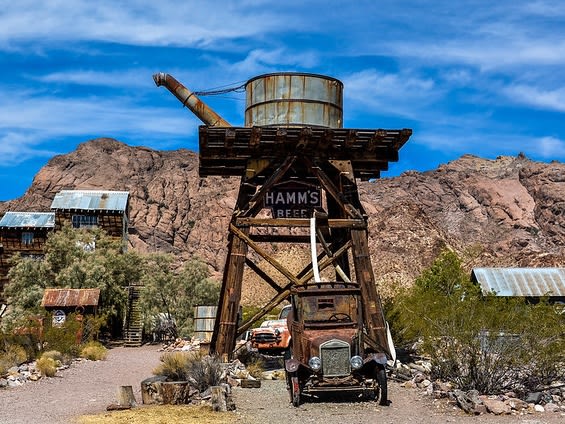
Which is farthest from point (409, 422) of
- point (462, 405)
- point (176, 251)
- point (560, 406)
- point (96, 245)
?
point (176, 251)

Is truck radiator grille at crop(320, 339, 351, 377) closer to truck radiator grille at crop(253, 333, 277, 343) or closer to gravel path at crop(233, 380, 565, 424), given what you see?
gravel path at crop(233, 380, 565, 424)

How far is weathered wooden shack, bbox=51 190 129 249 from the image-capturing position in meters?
56.6

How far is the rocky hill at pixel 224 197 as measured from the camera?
123688 millimetres

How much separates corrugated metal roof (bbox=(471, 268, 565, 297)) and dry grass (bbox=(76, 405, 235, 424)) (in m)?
37.7

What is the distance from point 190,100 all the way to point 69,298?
665 inches

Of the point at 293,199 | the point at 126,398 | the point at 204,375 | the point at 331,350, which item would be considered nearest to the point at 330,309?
the point at 331,350

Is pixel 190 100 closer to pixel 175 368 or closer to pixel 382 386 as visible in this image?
pixel 175 368

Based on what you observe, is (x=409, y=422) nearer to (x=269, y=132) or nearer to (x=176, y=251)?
(x=269, y=132)

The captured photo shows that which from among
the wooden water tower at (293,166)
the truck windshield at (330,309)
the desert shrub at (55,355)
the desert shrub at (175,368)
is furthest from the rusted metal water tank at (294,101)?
the desert shrub at (55,355)

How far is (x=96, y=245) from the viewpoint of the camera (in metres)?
47.3

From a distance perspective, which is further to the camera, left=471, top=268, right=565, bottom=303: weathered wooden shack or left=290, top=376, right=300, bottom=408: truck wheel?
left=471, top=268, right=565, bottom=303: weathered wooden shack

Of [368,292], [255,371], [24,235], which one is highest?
[24,235]

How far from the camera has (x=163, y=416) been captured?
37.8 ft

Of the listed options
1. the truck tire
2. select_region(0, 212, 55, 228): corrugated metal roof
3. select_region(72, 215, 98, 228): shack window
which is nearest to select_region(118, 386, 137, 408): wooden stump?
the truck tire
